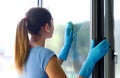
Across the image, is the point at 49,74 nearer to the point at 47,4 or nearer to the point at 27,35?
the point at 27,35

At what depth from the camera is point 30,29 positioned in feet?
4.77

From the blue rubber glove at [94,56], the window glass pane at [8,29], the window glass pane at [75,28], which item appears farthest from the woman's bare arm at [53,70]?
the window glass pane at [8,29]

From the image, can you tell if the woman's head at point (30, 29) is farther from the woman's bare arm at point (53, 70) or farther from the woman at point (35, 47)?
the woman's bare arm at point (53, 70)

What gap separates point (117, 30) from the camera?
153 centimetres

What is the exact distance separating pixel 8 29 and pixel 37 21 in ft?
2.49

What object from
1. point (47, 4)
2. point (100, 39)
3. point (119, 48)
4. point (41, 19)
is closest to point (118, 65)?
point (119, 48)

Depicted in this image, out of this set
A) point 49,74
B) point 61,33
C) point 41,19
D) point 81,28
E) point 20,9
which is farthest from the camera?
point 20,9

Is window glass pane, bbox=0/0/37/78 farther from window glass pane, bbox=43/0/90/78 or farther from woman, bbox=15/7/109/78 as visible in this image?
woman, bbox=15/7/109/78

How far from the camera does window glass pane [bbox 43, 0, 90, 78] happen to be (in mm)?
1684

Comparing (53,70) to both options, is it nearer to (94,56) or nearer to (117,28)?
(94,56)

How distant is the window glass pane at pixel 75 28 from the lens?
5.52ft

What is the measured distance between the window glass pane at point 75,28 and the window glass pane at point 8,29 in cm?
33

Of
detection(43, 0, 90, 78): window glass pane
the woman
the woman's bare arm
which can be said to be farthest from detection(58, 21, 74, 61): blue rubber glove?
the woman's bare arm

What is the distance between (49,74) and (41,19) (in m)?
0.35
